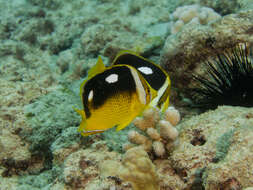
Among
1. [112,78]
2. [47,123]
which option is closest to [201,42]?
[112,78]

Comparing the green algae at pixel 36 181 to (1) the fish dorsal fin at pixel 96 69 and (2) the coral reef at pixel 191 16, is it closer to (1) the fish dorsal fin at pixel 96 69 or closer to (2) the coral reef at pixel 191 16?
(1) the fish dorsal fin at pixel 96 69

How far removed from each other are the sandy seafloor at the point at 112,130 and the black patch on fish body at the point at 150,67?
844 mm

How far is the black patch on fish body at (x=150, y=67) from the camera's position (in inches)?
46.4

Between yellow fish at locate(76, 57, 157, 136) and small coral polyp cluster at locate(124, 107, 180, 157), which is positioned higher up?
yellow fish at locate(76, 57, 157, 136)

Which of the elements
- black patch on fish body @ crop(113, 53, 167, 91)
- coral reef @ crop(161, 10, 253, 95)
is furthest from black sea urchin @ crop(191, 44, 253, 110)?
black patch on fish body @ crop(113, 53, 167, 91)

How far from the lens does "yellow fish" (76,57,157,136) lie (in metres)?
1.19

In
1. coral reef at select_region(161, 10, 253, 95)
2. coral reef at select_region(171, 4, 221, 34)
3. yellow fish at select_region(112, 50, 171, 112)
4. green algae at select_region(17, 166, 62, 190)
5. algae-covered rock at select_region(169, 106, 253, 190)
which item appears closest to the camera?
yellow fish at select_region(112, 50, 171, 112)

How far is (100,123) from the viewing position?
126cm

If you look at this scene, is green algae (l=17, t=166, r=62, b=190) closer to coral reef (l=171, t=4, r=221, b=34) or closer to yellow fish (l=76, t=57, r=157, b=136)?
yellow fish (l=76, t=57, r=157, b=136)

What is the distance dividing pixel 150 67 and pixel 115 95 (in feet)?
0.82

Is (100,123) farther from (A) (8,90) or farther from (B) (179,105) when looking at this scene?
(A) (8,90)

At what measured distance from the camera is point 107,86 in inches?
48.5

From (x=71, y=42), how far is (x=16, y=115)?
13.3ft

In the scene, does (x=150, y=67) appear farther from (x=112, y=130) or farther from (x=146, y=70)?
(x=112, y=130)
